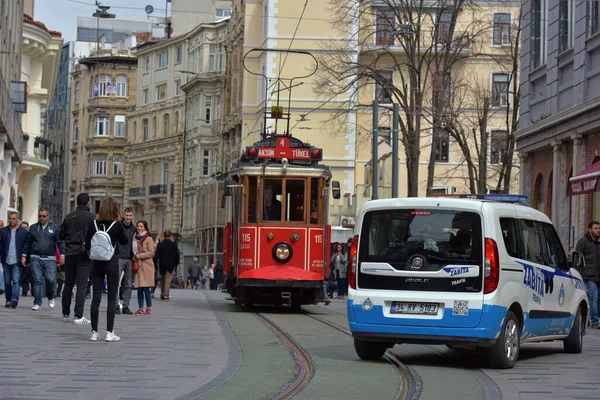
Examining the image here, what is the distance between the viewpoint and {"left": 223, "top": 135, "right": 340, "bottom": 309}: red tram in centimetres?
2520

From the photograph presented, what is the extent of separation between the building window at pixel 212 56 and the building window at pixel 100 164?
19.6 m

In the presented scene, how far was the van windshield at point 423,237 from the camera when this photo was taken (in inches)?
552

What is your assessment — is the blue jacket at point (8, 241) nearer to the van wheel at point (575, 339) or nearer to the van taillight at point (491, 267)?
the van wheel at point (575, 339)

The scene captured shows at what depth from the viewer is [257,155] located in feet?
84.4

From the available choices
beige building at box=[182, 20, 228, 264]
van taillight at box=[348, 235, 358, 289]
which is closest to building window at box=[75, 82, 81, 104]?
beige building at box=[182, 20, 228, 264]

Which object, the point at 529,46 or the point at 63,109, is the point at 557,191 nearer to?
the point at 529,46

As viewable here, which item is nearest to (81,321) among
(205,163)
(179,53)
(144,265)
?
(144,265)

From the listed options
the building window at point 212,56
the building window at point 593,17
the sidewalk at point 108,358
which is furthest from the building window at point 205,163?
the sidewalk at point 108,358

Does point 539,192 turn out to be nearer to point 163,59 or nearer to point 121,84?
point 163,59

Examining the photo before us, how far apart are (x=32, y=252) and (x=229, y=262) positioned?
5199 mm

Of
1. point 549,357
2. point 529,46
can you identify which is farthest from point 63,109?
point 549,357

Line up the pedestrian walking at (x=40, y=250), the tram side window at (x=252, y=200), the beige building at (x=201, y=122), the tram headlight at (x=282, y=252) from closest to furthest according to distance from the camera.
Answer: the pedestrian walking at (x=40, y=250)
the tram headlight at (x=282, y=252)
the tram side window at (x=252, y=200)
the beige building at (x=201, y=122)

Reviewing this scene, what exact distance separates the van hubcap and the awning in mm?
10905

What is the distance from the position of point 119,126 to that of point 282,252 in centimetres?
7904
